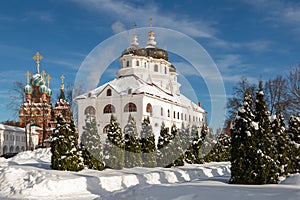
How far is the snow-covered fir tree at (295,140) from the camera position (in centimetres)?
1582

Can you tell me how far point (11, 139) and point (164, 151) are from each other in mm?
35557

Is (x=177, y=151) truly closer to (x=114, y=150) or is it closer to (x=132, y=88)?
(x=114, y=150)

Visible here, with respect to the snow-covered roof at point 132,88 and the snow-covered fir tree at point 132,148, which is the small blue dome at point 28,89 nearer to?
the snow-covered roof at point 132,88

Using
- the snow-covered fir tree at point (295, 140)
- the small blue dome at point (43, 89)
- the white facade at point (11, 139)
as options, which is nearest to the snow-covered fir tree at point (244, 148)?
the snow-covered fir tree at point (295, 140)

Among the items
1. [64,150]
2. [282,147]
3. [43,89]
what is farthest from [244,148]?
[43,89]

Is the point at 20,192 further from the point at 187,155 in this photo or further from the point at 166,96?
the point at 166,96

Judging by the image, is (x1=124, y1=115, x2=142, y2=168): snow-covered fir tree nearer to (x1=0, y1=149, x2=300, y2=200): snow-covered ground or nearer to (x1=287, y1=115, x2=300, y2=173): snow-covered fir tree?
(x1=0, y1=149, x2=300, y2=200): snow-covered ground

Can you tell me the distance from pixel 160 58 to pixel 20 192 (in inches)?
1617

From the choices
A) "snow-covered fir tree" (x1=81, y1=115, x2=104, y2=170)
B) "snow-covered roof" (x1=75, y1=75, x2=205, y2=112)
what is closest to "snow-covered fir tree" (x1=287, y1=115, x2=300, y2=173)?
"snow-covered fir tree" (x1=81, y1=115, x2=104, y2=170)

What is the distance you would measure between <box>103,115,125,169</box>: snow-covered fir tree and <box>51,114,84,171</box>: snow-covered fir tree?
286 cm

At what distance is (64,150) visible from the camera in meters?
15.7

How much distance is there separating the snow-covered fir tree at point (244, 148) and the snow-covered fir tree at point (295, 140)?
527 centimetres

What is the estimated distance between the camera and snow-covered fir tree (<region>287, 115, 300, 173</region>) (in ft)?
51.9

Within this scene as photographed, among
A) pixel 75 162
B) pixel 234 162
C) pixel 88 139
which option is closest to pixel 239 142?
pixel 234 162
